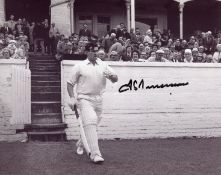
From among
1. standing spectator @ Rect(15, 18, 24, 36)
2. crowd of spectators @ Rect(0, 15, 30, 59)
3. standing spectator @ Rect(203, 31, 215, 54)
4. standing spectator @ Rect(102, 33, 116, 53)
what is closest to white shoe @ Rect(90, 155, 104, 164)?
crowd of spectators @ Rect(0, 15, 30, 59)

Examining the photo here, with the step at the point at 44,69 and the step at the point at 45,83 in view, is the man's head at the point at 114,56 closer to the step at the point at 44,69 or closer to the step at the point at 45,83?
the step at the point at 45,83

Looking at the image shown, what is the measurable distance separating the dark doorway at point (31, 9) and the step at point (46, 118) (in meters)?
13.2

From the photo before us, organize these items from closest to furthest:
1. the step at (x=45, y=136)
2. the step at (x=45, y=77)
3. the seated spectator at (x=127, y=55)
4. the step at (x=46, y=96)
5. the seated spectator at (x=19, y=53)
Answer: the step at (x=45, y=136)
the step at (x=46, y=96)
the seated spectator at (x=19, y=53)
the seated spectator at (x=127, y=55)
the step at (x=45, y=77)

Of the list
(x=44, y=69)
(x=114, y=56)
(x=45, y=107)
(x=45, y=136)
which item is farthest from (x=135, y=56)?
(x=45, y=136)

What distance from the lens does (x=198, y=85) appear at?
1445cm

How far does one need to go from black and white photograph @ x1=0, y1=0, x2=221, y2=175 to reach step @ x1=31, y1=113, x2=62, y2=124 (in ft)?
0.08

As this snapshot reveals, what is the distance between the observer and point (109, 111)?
44.3ft

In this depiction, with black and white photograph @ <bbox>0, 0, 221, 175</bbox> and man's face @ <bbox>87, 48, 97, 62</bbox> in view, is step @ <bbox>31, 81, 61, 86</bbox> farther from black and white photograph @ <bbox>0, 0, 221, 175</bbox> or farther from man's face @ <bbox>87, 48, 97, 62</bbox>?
man's face @ <bbox>87, 48, 97, 62</bbox>

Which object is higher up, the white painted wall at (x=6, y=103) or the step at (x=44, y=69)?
the step at (x=44, y=69)

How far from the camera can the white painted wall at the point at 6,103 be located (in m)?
12.8

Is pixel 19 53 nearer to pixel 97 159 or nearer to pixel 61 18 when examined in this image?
pixel 97 159

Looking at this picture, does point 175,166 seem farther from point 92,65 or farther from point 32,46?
point 32,46

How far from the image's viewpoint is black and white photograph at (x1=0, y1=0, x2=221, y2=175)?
30.6ft

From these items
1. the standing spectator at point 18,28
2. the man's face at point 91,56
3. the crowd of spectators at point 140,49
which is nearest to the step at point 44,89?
the crowd of spectators at point 140,49
